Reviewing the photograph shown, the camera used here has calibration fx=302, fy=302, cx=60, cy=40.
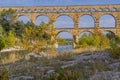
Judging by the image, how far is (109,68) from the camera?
4.65 metres

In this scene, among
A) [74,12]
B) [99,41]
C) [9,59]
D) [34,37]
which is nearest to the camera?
[9,59]

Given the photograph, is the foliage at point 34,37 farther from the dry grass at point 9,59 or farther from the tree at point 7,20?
the tree at point 7,20

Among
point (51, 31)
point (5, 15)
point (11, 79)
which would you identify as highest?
point (5, 15)

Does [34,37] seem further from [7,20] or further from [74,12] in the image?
[74,12]

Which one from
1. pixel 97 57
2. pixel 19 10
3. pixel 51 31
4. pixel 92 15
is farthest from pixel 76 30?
pixel 97 57

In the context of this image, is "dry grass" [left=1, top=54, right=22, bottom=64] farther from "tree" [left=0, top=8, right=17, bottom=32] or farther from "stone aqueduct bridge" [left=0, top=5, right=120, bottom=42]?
"stone aqueduct bridge" [left=0, top=5, right=120, bottom=42]

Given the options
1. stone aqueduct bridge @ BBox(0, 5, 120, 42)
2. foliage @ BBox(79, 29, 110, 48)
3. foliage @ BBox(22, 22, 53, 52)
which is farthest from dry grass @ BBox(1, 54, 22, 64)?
stone aqueduct bridge @ BBox(0, 5, 120, 42)

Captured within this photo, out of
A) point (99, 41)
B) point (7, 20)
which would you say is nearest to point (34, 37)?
point (99, 41)

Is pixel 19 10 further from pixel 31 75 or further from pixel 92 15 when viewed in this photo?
pixel 31 75

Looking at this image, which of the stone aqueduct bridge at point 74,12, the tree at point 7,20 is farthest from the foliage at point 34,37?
the stone aqueduct bridge at point 74,12

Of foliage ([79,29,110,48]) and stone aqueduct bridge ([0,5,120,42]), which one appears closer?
foliage ([79,29,110,48])

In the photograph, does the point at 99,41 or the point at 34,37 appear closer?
the point at 34,37

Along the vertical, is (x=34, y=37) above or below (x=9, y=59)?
above

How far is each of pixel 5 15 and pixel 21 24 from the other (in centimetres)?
395
